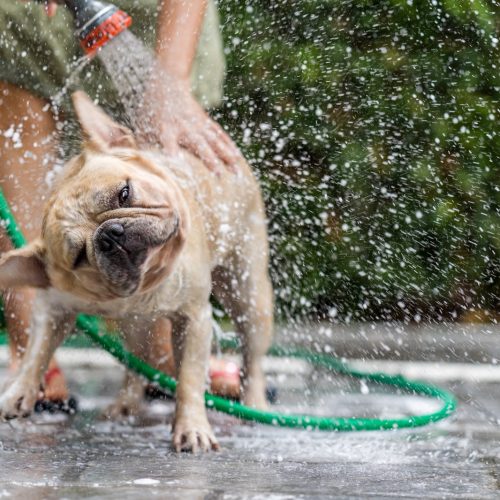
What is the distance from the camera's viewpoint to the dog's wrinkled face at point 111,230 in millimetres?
2719

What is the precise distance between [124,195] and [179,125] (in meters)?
0.72

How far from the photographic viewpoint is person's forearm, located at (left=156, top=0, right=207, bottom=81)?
11.9 ft

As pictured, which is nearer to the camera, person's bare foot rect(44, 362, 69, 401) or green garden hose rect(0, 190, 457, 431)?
green garden hose rect(0, 190, 457, 431)

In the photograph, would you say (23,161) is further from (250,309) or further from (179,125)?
(250,309)

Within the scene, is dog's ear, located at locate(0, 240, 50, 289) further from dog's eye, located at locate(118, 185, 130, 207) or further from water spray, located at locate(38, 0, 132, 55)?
water spray, located at locate(38, 0, 132, 55)

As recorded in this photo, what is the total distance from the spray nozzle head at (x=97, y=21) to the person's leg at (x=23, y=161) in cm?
44

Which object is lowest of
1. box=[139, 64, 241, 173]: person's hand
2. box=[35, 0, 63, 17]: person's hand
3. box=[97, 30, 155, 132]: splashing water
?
box=[139, 64, 241, 173]: person's hand

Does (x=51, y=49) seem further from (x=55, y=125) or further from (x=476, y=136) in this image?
(x=476, y=136)

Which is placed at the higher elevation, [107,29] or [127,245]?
[107,29]

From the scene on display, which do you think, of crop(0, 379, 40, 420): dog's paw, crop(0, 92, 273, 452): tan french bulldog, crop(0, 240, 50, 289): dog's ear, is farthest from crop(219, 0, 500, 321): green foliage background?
crop(0, 240, 50, 289): dog's ear

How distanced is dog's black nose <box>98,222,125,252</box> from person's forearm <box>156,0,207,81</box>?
1.06m

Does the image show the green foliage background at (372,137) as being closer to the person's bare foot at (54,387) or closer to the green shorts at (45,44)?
the green shorts at (45,44)

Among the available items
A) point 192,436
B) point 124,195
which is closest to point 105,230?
point 124,195

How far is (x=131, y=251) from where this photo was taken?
2.72 meters
